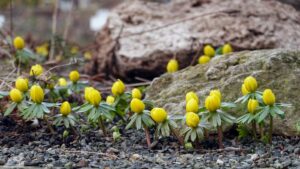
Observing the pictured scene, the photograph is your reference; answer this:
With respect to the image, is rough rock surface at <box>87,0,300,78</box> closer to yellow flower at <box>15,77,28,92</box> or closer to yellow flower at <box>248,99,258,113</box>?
yellow flower at <box>15,77,28,92</box>

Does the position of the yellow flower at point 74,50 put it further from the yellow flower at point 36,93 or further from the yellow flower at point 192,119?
the yellow flower at point 192,119

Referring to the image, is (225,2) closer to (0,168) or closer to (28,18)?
(0,168)

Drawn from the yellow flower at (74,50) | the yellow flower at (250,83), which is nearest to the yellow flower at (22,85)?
the yellow flower at (250,83)

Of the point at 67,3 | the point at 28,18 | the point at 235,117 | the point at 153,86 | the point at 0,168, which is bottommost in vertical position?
the point at 0,168

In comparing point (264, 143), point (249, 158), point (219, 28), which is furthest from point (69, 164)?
point (219, 28)

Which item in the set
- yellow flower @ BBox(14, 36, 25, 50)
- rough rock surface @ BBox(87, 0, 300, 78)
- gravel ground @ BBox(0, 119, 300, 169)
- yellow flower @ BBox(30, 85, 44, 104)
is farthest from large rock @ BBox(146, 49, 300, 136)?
yellow flower @ BBox(14, 36, 25, 50)

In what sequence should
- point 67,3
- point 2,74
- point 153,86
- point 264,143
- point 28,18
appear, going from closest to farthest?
point 264,143, point 153,86, point 2,74, point 28,18, point 67,3

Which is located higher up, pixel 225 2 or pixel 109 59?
pixel 225 2
